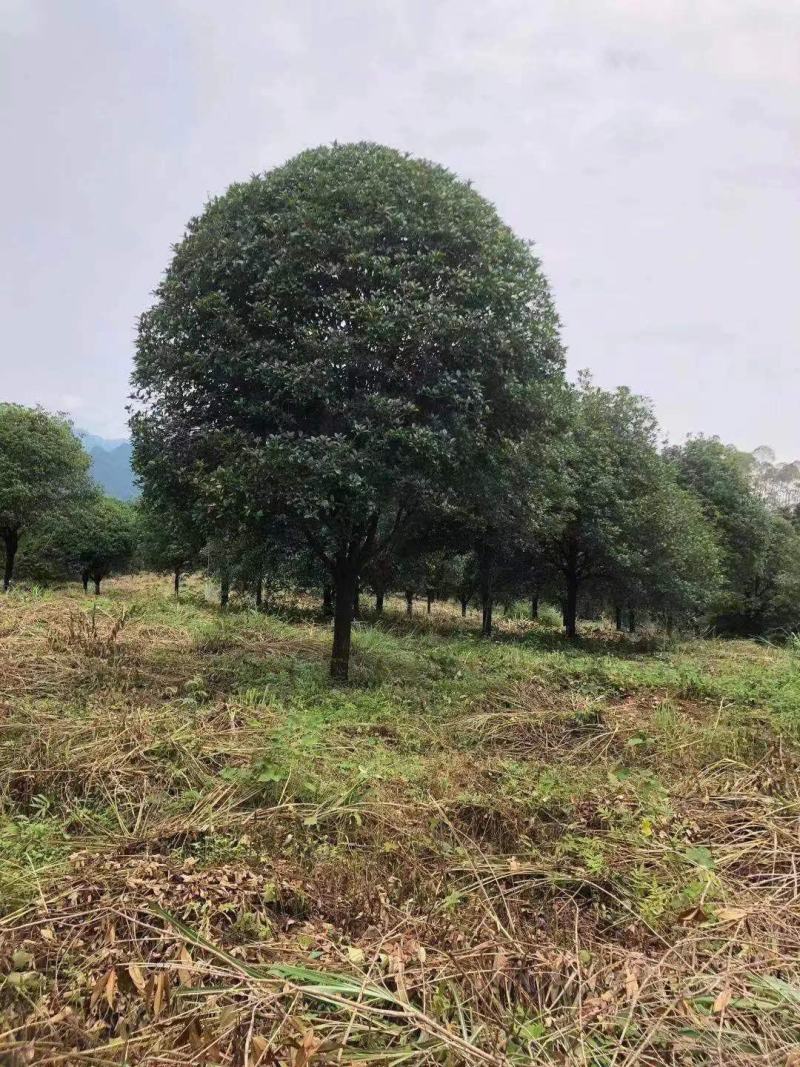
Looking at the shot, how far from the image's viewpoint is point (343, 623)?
31.9 ft

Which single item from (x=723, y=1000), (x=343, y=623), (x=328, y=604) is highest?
(x=343, y=623)

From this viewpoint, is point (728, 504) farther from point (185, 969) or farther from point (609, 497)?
point (185, 969)

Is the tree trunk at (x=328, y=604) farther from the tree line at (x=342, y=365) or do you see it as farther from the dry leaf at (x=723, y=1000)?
the dry leaf at (x=723, y=1000)

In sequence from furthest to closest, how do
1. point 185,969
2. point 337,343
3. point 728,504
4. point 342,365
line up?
point 728,504 < point 342,365 < point 337,343 < point 185,969

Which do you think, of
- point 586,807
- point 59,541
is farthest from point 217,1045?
point 59,541

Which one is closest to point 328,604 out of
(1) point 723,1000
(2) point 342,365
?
(2) point 342,365

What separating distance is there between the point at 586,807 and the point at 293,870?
2262 millimetres

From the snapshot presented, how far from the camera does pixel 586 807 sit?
4.82m

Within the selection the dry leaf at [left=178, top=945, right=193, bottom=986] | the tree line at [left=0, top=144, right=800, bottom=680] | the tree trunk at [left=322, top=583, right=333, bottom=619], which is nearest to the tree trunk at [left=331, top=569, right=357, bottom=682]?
the tree line at [left=0, top=144, right=800, bottom=680]

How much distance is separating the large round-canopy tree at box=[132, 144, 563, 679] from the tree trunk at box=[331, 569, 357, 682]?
2.32ft

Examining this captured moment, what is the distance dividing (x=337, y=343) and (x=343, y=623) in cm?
417

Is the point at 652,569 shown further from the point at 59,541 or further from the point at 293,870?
the point at 59,541

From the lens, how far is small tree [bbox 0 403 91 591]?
2120 cm

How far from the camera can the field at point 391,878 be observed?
8.99ft
